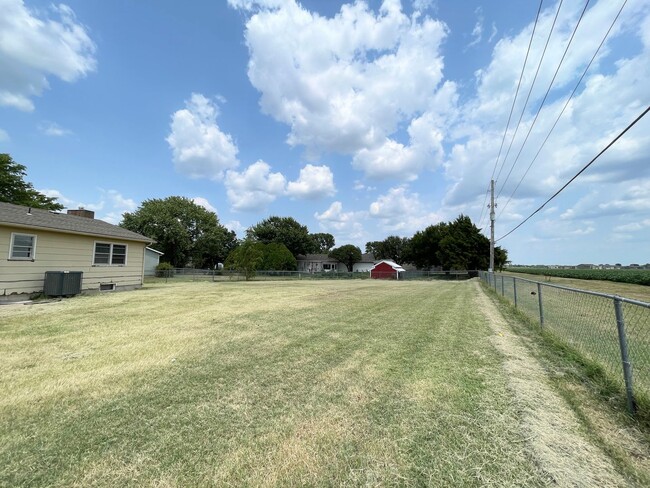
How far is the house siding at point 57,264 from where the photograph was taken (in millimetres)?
10727

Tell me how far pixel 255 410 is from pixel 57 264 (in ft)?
45.2

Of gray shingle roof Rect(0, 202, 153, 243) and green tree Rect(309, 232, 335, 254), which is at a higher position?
green tree Rect(309, 232, 335, 254)

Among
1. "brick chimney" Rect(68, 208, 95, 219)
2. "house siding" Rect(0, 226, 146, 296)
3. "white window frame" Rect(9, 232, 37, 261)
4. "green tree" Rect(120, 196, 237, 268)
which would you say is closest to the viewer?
"house siding" Rect(0, 226, 146, 296)

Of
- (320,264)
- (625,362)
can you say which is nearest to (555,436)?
(625,362)

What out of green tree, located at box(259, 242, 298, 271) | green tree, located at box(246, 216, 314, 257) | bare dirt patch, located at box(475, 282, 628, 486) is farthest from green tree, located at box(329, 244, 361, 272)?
bare dirt patch, located at box(475, 282, 628, 486)

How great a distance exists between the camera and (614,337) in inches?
183

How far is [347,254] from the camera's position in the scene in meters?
62.5

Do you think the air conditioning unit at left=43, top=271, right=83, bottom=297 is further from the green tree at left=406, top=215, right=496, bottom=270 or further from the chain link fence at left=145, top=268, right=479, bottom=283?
the green tree at left=406, top=215, right=496, bottom=270

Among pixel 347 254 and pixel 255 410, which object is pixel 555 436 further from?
pixel 347 254

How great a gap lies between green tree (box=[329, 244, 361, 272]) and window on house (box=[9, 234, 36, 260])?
53.3m

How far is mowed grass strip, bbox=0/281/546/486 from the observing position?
2.30 metres

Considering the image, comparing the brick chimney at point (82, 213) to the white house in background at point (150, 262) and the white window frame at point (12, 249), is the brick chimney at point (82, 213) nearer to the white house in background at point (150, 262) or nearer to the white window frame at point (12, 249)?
the white window frame at point (12, 249)

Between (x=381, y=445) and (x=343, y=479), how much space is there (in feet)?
1.70

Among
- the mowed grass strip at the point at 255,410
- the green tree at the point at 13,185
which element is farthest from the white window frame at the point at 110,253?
the green tree at the point at 13,185
